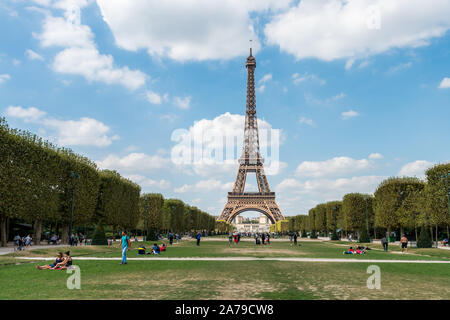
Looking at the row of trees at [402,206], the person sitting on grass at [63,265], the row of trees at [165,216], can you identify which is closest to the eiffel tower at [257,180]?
the row of trees at [165,216]

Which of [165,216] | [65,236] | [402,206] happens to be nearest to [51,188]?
[65,236]

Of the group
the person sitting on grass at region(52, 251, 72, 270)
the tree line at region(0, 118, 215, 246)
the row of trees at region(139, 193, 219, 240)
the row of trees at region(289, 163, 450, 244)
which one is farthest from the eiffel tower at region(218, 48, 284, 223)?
the person sitting on grass at region(52, 251, 72, 270)

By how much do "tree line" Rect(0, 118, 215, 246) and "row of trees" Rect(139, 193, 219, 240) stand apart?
4.43m

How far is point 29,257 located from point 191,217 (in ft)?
232

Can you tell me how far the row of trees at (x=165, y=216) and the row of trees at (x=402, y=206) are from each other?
31071mm

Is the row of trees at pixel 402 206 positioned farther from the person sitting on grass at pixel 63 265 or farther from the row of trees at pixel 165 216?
the person sitting on grass at pixel 63 265

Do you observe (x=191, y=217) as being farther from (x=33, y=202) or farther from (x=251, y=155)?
(x=33, y=202)

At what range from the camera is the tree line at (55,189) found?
99.5ft

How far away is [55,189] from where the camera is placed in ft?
118

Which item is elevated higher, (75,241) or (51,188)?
(51,188)

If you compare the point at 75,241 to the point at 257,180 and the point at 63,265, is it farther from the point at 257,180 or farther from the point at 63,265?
the point at 257,180

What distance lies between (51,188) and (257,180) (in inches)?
2948

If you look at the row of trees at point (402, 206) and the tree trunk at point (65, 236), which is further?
the row of trees at point (402, 206)
